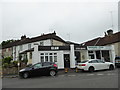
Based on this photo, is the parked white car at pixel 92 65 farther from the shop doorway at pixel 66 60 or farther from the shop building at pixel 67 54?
the shop doorway at pixel 66 60

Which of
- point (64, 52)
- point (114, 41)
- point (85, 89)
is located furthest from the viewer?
point (114, 41)

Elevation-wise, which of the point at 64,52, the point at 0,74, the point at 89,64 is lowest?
the point at 0,74

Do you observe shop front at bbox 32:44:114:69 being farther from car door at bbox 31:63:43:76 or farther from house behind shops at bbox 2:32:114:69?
car door at bbox 31:63:43:76

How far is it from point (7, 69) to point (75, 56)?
10.7 meters

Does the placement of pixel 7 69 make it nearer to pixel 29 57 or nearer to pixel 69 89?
pixel 29 57

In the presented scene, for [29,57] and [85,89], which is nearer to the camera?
[85,89]

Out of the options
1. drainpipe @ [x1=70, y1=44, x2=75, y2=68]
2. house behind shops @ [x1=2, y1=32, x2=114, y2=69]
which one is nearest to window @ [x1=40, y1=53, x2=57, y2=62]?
house behind shops @ [x1=2, y1=32, x2=114, y2=69]

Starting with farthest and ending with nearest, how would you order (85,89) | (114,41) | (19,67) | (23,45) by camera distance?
(23,45), (114,41), (19,67), (85,89)

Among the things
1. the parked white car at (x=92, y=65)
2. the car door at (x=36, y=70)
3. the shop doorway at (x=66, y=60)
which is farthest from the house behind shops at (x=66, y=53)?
the car door at (x=36, y=70)

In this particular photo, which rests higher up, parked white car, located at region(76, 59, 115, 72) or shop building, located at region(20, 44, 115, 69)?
shop building, located at region(20, 44, 115, 69)

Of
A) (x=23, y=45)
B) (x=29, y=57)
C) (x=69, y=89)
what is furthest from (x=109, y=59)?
(x=23, y=45)

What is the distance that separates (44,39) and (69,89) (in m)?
24.5

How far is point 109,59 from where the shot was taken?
24.1 meters

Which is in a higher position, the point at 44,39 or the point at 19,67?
the point at 44,39
